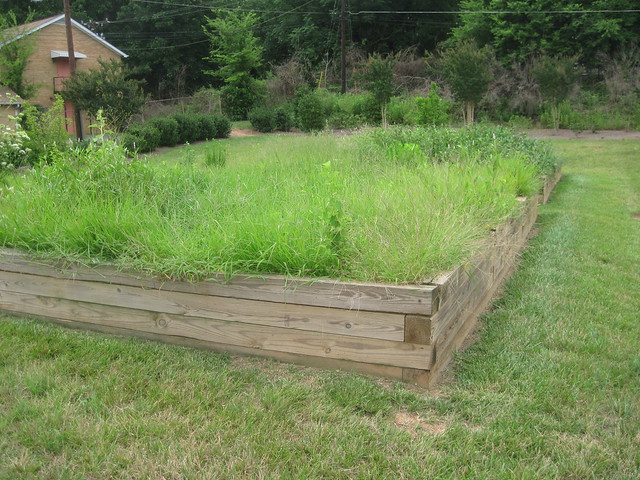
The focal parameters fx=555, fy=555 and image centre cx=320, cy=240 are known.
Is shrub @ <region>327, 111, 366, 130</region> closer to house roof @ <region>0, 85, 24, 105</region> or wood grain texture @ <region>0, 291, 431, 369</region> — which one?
house roof @ <region>0, 85, 24, 105</region>

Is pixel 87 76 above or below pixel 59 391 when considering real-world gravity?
above

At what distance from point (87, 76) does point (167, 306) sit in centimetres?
1740

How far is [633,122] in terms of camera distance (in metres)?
18.7

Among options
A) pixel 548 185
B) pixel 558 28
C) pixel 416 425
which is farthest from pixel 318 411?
pixel 558 28

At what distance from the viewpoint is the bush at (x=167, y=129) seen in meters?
17.5

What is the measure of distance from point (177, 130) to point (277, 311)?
1637cm

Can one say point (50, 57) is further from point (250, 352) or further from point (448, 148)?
point (250, 352)

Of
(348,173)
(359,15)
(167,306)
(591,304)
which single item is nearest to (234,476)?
(167,306)

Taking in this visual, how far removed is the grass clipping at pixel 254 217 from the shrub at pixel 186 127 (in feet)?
46.0

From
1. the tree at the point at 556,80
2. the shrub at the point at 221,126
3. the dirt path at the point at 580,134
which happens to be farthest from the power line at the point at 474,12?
the shrub at the point at 221,126

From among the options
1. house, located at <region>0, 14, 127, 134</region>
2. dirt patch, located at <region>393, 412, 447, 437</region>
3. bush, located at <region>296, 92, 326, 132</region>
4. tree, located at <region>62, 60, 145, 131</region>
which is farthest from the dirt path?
house, located at <region>0, 14, 127, 134</region>

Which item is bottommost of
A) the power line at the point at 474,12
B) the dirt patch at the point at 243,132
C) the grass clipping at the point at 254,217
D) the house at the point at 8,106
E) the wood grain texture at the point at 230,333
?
the wood grain texture at the point at 230,333

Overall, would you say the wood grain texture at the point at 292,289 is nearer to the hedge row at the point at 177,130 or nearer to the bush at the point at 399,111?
the hedge row at the point at 177,130

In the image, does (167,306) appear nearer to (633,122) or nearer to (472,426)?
(472,426)
